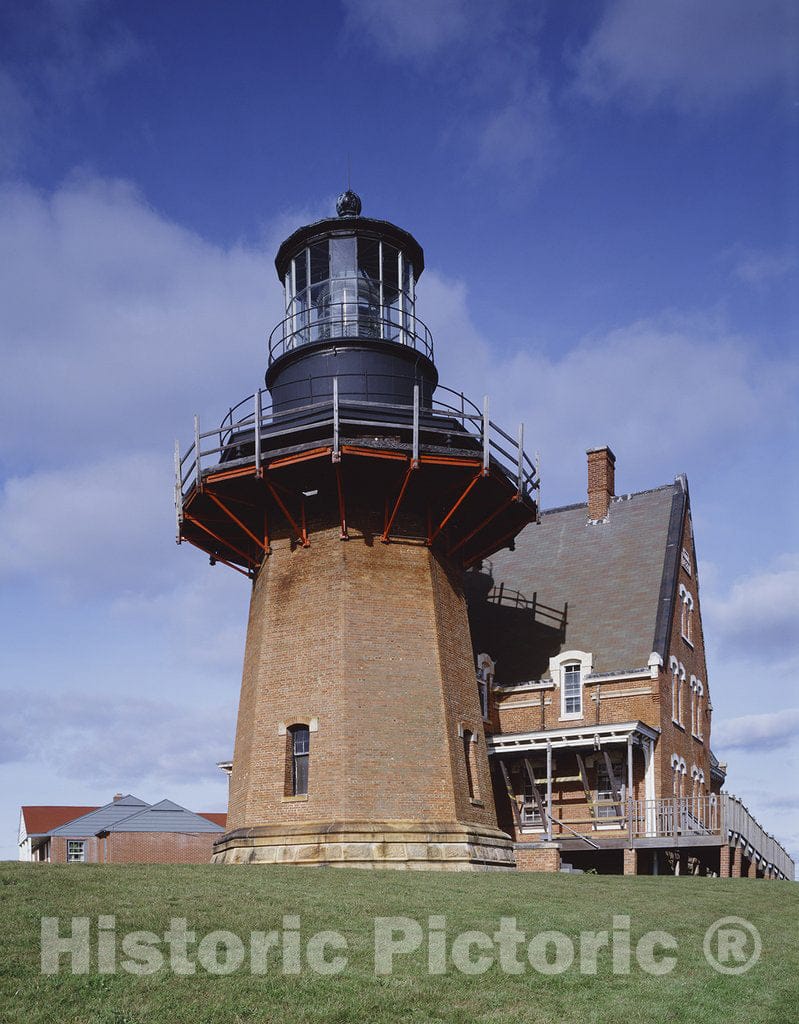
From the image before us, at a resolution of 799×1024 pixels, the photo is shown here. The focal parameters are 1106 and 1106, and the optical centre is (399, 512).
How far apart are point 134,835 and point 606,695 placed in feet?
114

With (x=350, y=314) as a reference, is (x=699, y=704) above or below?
below

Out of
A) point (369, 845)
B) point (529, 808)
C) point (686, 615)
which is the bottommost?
point (369, 845)

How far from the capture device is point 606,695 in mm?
30141

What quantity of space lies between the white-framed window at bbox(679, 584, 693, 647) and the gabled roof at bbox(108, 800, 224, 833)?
31.4 m

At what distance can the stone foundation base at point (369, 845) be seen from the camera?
2149cm

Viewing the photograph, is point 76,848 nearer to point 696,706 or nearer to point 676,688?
point 696,706

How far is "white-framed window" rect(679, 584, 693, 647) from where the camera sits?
3319 centimetres

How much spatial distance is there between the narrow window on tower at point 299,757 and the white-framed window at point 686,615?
14028 millimetres

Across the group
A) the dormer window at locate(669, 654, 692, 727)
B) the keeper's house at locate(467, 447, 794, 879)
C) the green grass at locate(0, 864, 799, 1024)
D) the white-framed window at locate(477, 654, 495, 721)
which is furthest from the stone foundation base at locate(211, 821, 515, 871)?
the dormer window at locate(669, 654, 692, 727)

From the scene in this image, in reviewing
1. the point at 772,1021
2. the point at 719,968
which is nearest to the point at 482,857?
the point at 719,968

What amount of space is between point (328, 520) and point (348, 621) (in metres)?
2.48

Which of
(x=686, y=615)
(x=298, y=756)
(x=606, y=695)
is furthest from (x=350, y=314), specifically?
(x=686, y=615)

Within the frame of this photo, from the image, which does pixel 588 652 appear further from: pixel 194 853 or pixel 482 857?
pixel 194 853

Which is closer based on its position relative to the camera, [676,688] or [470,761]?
[470,761]
